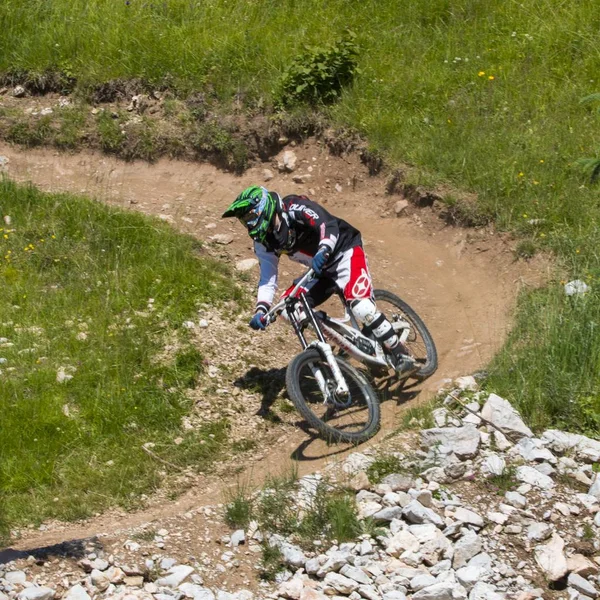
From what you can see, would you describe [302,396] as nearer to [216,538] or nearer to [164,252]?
[216,538]

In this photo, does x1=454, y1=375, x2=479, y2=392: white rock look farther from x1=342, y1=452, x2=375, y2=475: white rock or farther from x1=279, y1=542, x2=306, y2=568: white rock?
x1=279, y1=542, x2=306, y2=568: white rock

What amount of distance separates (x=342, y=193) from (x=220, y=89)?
8.30 ft

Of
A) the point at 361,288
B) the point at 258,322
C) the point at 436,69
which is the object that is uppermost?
the point at 436,69

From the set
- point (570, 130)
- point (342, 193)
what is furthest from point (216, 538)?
point (570, 130)

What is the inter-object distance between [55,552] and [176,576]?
0.91 m

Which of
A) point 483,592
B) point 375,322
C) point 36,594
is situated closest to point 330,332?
point 375,322

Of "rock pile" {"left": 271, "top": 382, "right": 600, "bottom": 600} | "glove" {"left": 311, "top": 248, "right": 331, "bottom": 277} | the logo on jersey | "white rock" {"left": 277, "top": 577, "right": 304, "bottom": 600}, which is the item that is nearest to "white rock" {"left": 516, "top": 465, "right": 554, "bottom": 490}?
"rock pile" {"left": 271, "top": 382, "right": 600, "bottom": 600}

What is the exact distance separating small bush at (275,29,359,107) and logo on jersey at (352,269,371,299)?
4.64 metres

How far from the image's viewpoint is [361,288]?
8.88 m

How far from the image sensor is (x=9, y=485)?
24.7ft

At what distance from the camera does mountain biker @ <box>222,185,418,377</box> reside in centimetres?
858

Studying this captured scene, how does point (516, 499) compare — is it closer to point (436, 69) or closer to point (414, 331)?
point (414, 331)

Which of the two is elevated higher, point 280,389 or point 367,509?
point 367,509

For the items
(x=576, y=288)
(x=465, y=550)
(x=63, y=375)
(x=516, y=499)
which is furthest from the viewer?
(x=576, y=288)
